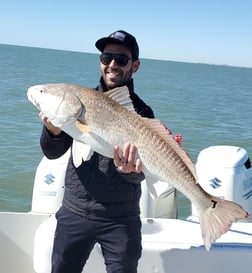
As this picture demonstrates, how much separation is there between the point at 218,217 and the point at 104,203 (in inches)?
26.6

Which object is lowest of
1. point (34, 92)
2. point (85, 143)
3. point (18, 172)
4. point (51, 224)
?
point (18, 172)

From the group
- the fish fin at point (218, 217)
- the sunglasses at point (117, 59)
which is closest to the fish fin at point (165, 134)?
the fish fin at point (218, 217)

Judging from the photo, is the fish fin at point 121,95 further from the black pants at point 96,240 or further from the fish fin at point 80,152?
the black pants at point 96,240

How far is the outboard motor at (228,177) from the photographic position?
15.4 feet

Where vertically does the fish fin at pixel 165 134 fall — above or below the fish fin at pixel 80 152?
above

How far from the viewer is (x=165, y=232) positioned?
352 centimetres

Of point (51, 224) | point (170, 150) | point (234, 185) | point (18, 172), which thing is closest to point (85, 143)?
point (170, 150)

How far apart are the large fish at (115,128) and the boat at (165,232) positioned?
0.91m

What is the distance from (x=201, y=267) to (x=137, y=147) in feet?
4.70

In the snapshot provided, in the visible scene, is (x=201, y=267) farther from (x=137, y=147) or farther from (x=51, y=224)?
(x=137, y=147)

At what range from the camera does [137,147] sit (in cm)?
244

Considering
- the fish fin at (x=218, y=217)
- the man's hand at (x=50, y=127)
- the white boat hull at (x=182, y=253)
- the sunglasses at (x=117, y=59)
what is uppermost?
the sunglasses at (x=117, y=59)

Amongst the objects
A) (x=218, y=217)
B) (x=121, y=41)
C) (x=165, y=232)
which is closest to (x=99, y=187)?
(x=218, y=217)

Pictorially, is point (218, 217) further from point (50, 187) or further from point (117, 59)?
point (50, 187)
